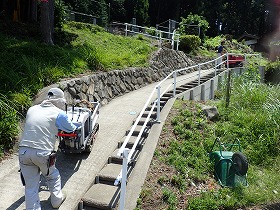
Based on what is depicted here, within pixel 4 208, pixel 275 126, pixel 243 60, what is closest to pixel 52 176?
pixel 4 208

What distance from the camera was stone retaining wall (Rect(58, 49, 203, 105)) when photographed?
862 cm

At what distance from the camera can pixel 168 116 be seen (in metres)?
8.02

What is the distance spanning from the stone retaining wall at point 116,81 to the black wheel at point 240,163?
4575mm

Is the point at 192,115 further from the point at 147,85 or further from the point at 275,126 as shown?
the point at 147,85

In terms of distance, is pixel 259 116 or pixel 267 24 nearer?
pixel 259 116

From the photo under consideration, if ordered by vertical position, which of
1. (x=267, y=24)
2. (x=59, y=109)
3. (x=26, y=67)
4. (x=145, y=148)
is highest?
(x=267, y=24)

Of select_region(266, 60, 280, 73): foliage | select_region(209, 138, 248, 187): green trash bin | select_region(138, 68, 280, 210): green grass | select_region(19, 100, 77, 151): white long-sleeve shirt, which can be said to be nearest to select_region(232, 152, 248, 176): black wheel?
select_region(209, 138, 248, 187): green trash bin

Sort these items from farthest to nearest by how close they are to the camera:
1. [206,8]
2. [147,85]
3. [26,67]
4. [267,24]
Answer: [206,8] < [267,24] < [147,85] < [26,67]

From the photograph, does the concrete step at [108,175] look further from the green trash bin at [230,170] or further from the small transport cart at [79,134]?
the green trash bin at [230,170]

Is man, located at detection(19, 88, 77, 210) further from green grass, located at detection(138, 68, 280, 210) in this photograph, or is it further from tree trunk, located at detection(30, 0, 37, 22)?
tree trunk, located at detection(30, 0, 37, 22)

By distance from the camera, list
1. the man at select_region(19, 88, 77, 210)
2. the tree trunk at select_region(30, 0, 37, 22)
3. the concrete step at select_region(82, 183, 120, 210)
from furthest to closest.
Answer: the tree trunk at select_region(30, 0, 37, 22), the concrete step at select_region(82, 183, 120, 210), the man at select_region(19, 88, 77, 210)

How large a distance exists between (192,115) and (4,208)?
5.36 metres

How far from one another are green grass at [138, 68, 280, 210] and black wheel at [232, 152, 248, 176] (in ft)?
1.03

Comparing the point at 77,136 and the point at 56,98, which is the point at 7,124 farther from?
the point at 56,98
